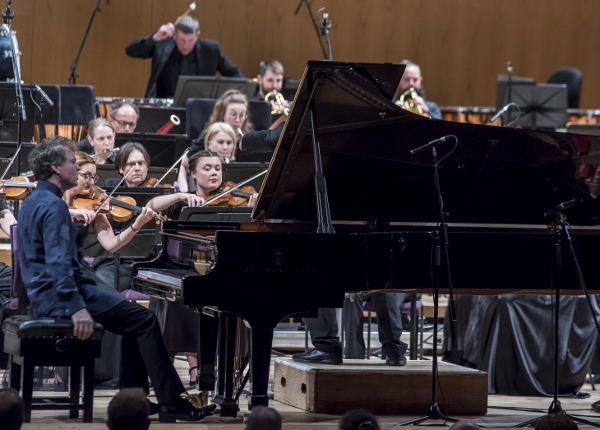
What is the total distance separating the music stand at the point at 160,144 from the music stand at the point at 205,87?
1.37m

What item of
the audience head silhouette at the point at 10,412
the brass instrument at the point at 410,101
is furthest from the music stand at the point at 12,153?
the audience head silhouette at the point at 10,412

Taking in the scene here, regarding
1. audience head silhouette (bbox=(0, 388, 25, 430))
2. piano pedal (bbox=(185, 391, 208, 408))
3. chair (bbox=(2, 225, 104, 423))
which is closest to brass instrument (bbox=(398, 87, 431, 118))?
piano pedal (bbox=(185, 391, 208, 408))

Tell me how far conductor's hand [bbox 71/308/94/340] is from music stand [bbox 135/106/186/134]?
11.8 ft

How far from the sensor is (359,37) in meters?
11.3

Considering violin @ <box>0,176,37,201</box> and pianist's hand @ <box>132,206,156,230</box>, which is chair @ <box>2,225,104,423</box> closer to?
pianist's hand @ <box>132,206,156,230</box>

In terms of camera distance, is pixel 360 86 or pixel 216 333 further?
pixel 216 333

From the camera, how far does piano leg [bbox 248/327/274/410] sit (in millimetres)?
3900

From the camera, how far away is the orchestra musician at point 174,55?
29.1 ft

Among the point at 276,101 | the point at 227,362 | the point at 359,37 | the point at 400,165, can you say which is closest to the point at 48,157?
the point at 227,362

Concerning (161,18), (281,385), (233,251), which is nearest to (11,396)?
(233,251)

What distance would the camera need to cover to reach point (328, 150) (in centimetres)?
441

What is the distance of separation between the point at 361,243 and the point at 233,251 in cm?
51

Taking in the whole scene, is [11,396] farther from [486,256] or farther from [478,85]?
[478,85]

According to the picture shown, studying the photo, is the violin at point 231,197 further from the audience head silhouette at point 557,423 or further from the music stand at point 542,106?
the music stand at point 542,106
